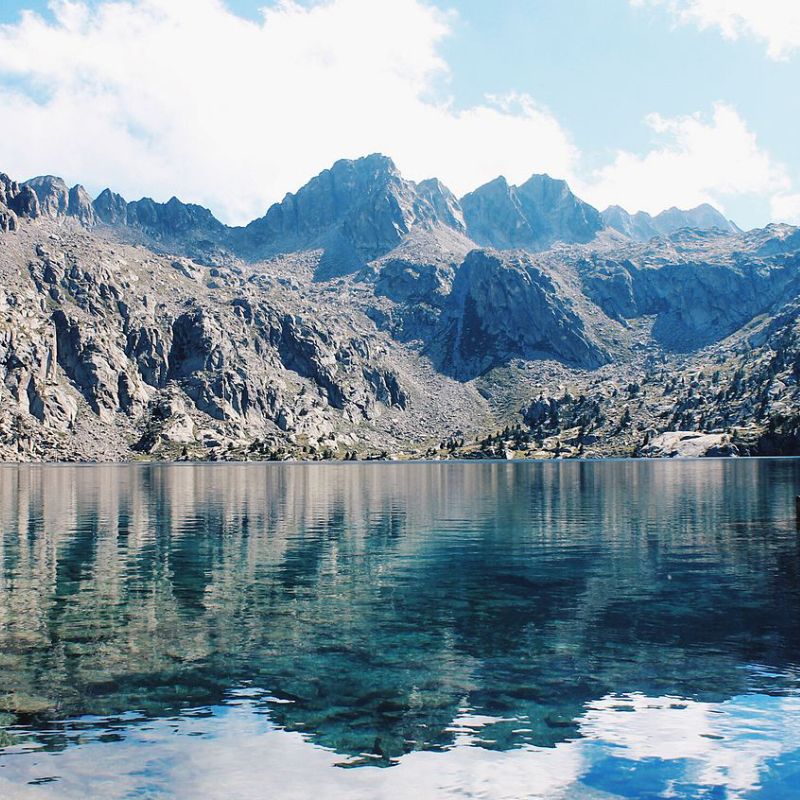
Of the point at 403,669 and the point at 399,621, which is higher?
the point at 403,669

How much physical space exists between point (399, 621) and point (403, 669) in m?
9.06

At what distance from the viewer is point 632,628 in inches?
1497

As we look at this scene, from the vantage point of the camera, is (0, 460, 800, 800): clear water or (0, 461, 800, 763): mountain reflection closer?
(0, 460, 800, 800): clear water

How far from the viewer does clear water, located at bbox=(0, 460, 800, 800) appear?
854 inches

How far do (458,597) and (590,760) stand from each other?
24705mm

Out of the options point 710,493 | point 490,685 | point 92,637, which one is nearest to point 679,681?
point 490,685

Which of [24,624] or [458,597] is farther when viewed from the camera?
[458,597]

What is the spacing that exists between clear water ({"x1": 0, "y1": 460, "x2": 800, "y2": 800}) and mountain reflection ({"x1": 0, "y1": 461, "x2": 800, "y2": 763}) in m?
0.19

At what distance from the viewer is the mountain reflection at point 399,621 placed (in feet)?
90.5

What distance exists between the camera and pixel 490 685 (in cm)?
2939

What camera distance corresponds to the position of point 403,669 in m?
31.7

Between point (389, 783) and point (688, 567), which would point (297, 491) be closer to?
point (688, 567)

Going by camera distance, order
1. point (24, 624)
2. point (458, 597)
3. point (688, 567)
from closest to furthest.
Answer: point (24, 624), point (458, 597), point (688, 567)

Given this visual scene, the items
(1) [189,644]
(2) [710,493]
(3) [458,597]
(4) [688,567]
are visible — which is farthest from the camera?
(2) [710,493]
